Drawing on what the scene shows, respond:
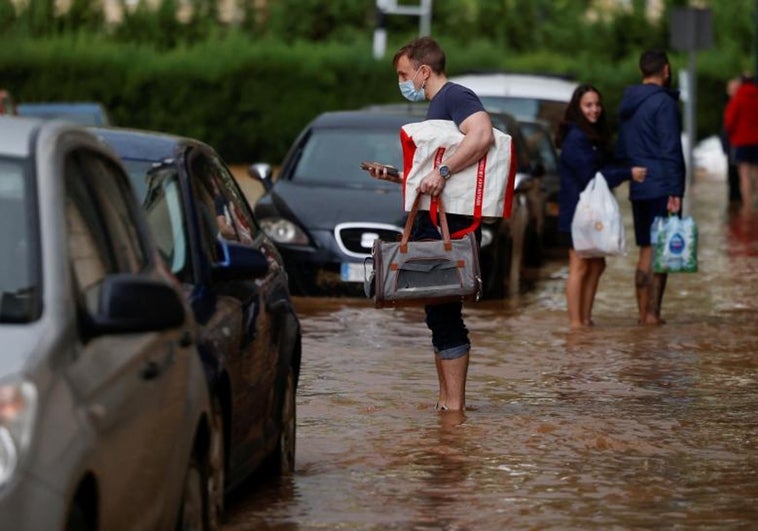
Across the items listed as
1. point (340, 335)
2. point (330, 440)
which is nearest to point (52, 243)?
point (330, 440)

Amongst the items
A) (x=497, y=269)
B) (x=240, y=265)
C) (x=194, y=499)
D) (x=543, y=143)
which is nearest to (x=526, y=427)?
(x=240, y=265)

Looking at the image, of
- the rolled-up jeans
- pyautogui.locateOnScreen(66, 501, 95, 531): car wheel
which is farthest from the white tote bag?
pyautogui.locateOnScreen(66, 501, 95, 531): car wheel

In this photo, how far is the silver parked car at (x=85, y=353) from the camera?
5.26m

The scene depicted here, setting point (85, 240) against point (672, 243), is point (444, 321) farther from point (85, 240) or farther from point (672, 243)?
point (672, 243)

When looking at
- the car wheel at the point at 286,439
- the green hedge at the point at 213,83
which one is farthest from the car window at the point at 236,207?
the green hedge at the point at 213,83

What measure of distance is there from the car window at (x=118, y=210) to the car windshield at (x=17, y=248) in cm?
37

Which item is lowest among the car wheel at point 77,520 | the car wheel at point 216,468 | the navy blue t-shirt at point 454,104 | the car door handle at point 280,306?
the car wheel at point 216,468

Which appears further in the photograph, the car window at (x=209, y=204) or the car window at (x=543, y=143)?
the car window at (x=543, y=143)

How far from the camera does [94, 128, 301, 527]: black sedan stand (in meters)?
7.57

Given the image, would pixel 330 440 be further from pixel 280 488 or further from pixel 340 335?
pixel 340 335

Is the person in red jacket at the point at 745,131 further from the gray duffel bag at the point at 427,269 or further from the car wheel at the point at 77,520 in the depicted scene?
the car wheel at the point at 77,520

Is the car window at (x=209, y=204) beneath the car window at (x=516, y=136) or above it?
above

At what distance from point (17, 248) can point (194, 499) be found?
1.21 metres

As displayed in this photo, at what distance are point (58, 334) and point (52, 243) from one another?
1.18ft
